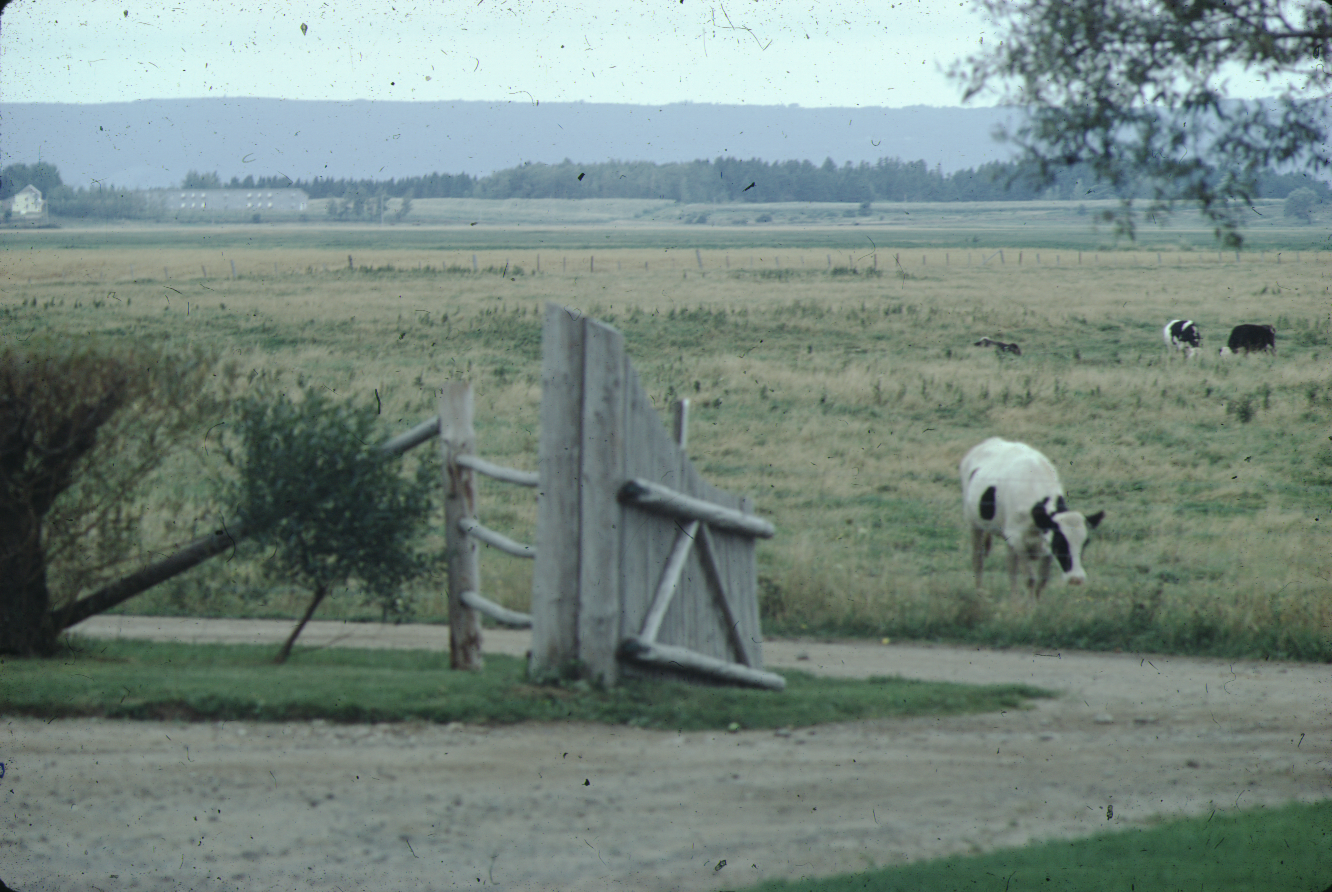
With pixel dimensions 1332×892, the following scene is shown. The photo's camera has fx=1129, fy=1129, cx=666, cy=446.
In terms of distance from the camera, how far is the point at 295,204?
32.8 feet

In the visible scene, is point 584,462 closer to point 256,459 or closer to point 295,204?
point 256,459

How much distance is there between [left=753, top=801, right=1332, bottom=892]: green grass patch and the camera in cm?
469

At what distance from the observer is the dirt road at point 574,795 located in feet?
15.5

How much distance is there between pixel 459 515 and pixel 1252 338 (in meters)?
25.0

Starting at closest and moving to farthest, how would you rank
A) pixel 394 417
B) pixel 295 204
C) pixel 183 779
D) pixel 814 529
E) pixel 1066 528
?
pixel 183 779
pixel 295 204
pixel 1066 528
pixel 814 529
pixel 394 417

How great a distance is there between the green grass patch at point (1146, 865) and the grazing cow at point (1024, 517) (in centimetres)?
544

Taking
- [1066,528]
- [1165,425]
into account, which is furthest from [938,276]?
[1066,528]

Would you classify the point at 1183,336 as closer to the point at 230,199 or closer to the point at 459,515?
the point at 230,199

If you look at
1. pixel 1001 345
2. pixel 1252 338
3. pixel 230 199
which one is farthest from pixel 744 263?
pixel 230 199

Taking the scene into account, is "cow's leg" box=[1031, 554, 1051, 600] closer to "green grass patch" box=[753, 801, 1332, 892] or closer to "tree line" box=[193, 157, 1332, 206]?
"tree line" box=[193, 157, 1332, 206]

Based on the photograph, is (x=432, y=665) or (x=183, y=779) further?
(x=432, y=665)

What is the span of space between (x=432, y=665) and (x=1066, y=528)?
252 inches

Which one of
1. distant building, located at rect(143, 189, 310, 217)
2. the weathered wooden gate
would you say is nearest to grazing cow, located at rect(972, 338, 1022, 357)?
distant building, located at rect(143, 189, 310, 217)

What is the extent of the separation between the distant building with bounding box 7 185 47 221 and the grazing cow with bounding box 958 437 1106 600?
8796mm
